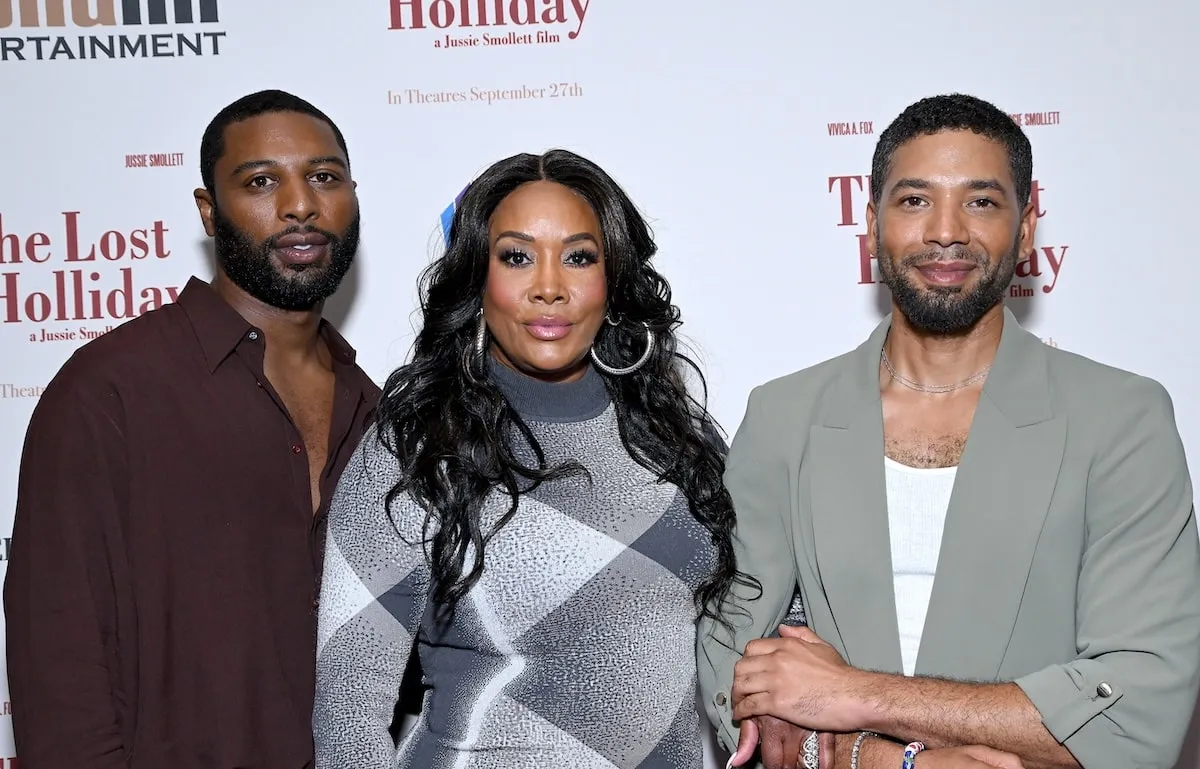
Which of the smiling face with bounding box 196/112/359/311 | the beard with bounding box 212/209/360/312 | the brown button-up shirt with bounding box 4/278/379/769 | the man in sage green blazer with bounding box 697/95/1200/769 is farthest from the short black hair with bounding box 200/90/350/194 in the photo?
the man in sage green blazer with bounding box 697/95/1200/769

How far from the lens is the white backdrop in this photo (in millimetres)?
3078

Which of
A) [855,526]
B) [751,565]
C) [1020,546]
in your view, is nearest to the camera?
[1020,546]

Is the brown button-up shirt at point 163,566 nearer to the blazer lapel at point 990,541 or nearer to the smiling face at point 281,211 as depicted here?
the smiling face at point 281,211

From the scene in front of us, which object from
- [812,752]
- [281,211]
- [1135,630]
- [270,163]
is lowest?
[812,752]

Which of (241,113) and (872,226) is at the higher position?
(241,113)

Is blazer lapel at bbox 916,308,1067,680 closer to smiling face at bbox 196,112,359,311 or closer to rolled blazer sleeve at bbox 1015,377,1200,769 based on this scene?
rolled blazer sleeve at bbox 1015,377,1200,769

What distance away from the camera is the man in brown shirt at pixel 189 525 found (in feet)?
7.16

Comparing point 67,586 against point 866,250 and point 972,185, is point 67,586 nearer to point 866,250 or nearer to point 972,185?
point 972,185

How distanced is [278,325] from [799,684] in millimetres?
1283

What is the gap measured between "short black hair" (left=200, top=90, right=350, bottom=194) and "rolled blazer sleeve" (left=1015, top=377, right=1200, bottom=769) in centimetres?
174

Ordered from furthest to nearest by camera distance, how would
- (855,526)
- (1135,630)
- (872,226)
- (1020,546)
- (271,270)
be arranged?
1. (271,270)
2. (872,226)
3. (855,526)
4. (1020,546)
5. (1135,630)

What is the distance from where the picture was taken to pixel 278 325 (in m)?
2.56

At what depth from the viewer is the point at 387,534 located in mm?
2025

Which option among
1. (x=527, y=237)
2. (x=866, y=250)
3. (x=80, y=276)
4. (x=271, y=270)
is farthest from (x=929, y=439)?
(x=80, y=276)
